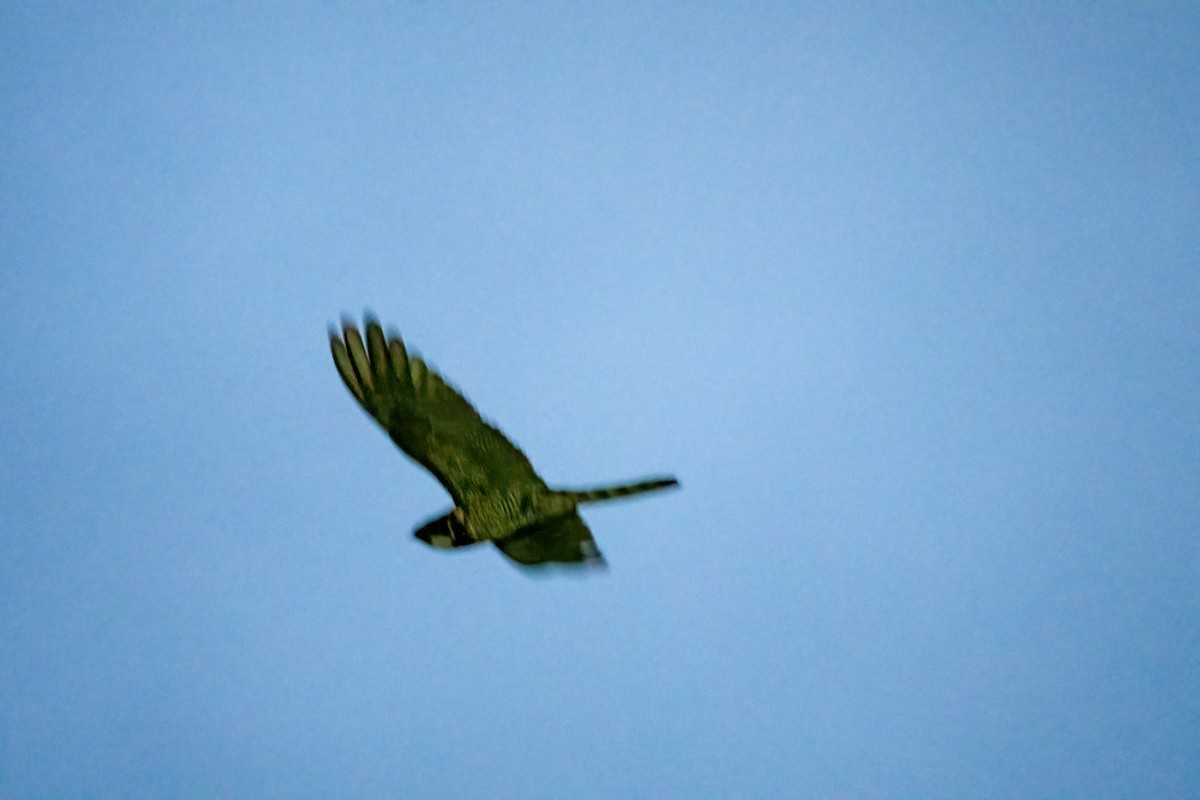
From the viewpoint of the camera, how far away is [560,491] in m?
8.42

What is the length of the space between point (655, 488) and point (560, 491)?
969 mm

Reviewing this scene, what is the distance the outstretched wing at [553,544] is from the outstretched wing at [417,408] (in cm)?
64

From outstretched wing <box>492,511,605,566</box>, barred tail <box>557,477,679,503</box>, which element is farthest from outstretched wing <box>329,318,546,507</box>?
outstretched wing <box>492,511,605,566</box>

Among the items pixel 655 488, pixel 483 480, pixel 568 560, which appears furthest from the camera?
pixel 568 560

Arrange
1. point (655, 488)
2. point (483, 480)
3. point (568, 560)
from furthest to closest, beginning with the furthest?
point (568, 560)
point (483, 480)
point (655, 488)

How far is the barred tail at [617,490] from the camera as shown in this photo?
789 centimetres

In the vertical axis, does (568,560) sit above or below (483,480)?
below

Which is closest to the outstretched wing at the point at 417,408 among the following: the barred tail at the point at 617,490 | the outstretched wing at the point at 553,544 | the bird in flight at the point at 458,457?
the bird in flight at the point at 458,457

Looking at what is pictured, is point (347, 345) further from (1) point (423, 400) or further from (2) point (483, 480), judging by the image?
(2) point (483, 480)

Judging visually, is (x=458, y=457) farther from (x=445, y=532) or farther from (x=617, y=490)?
(x=617, y=490)

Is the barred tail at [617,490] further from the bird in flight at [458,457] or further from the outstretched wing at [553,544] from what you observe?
the outstretched wing at [553,544]

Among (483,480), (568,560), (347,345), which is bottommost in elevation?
(568,560)

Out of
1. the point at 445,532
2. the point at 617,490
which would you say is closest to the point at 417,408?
the point at 445,532

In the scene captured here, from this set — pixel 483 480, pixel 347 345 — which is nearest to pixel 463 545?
pixel 483 480
